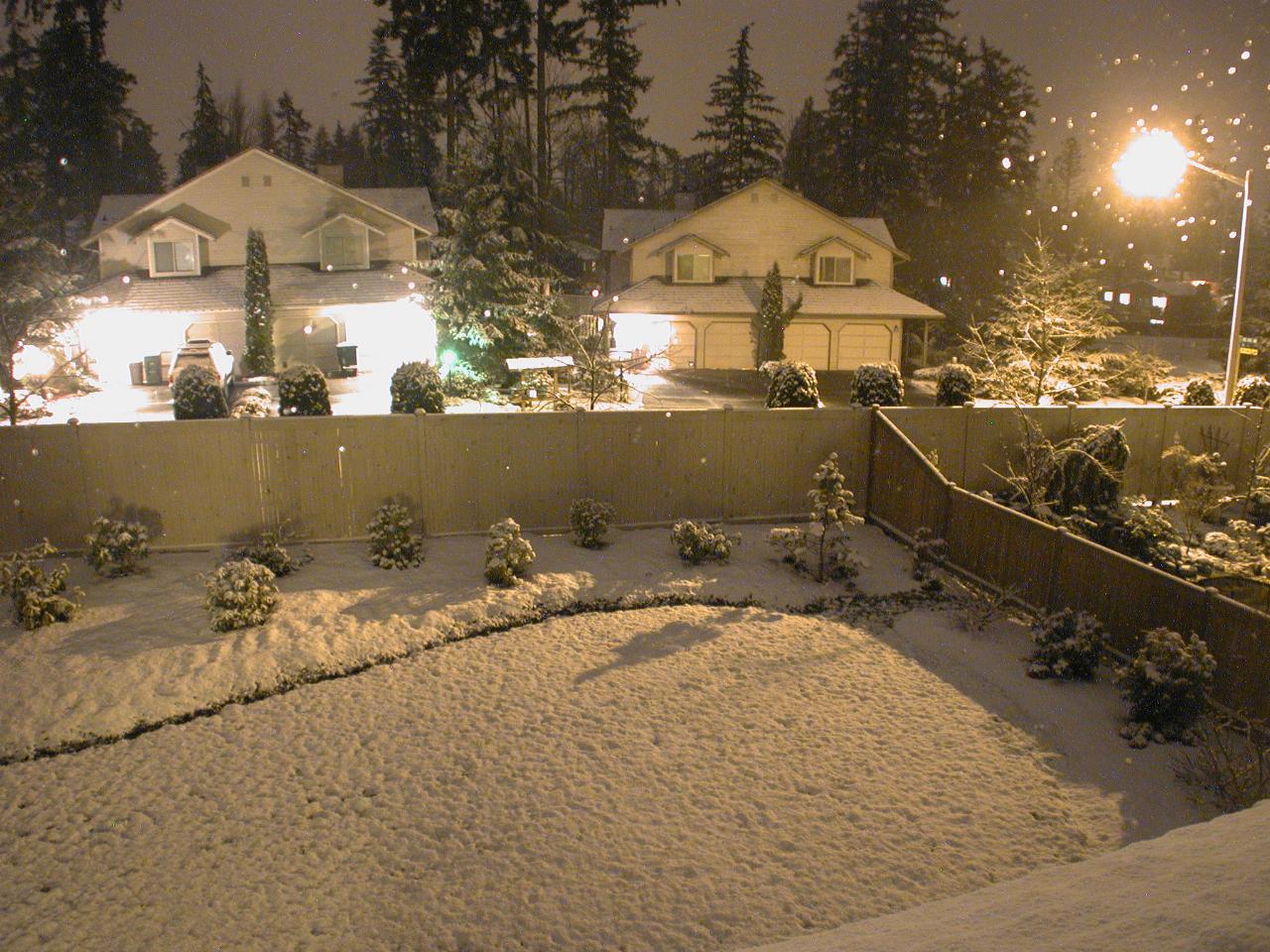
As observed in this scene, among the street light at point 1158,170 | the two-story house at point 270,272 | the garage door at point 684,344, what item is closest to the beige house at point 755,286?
the garage door at point 684,344

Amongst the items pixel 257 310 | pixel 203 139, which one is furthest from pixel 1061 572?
pixel 203 139

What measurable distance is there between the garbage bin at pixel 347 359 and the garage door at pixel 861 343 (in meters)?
18.8

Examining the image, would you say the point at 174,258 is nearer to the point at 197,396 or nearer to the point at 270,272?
the point at 270,272

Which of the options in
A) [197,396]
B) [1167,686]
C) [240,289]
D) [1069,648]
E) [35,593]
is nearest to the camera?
[1167,686]

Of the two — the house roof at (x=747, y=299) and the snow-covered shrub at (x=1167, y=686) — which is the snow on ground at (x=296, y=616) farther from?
the house roof at (x=747, y=299)

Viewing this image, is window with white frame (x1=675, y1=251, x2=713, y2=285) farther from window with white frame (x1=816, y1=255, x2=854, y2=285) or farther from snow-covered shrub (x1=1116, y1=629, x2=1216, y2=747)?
snow-covered shrub (x1=1116, y1=629, x2=1216, y2=747)

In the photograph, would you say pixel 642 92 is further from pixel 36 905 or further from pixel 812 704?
pixel 36 905

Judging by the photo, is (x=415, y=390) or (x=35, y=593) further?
(x=415, y=390)

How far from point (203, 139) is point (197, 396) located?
57.5 m

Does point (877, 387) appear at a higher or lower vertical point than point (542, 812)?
higher

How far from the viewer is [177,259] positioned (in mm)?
35375

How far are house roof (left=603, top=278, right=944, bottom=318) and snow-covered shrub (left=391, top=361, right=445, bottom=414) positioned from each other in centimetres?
2003

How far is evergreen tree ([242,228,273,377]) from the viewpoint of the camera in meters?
33.0

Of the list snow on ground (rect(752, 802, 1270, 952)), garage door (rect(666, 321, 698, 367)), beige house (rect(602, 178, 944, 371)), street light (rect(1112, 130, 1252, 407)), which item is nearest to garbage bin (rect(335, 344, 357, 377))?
beige house (rect(602, 178, 944, 371))
